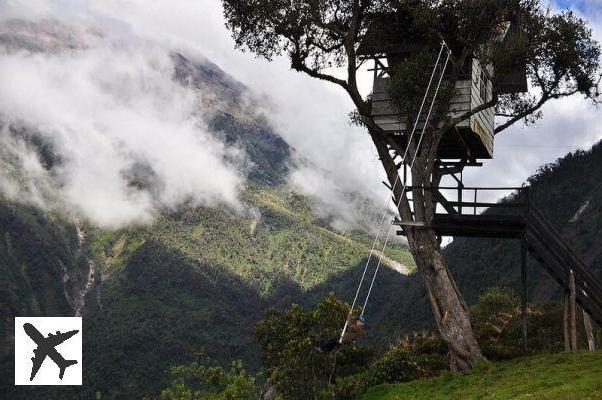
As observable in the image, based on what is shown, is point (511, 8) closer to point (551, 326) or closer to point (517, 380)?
point (517, 380)

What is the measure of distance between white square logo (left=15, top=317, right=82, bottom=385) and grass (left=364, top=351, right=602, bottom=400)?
10.8 meters

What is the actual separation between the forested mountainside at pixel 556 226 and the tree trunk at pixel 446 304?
7591 centimetres

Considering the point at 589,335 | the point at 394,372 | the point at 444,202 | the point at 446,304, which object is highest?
the point at 444,202

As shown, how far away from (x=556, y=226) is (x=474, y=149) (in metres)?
96.4

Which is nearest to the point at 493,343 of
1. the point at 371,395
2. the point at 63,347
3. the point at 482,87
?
the point at 371,395

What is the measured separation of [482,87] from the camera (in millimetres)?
27828

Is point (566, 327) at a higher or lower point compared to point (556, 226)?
lower

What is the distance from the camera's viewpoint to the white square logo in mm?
23984

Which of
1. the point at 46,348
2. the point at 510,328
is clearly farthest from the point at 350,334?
the point at 510,328

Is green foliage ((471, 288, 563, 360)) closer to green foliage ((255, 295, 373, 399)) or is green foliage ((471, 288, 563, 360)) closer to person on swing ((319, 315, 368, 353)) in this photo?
person on swing ((319, 315, 368, 353))

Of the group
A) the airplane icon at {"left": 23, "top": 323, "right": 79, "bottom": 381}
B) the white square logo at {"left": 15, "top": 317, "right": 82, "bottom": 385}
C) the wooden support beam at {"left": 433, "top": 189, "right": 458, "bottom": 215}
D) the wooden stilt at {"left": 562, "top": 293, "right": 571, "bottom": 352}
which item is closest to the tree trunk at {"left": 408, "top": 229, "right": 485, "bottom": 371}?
the wooden support beam at {"left": 433, "top": 189, "right": 458, "bottom": 215}

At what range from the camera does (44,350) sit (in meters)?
24.1

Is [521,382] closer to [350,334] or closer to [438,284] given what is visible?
[350,334]

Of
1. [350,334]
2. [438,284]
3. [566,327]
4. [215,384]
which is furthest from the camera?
[215,384]
